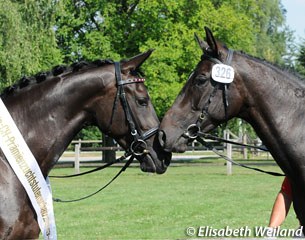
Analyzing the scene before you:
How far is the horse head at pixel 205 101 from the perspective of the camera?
539cm

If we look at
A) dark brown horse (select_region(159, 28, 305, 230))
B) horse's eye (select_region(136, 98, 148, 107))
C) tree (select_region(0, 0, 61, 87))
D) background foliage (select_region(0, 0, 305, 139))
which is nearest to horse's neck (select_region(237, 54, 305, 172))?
dark brown horse (select_region(159, 28, 305, 230))

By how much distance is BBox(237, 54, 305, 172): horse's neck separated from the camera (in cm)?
529

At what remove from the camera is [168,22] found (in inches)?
1330

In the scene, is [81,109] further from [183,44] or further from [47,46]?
[183,44]

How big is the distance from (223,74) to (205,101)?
1.04 ft

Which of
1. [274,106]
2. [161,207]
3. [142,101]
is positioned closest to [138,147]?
[142,101]

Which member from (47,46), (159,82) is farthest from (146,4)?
(47,46)

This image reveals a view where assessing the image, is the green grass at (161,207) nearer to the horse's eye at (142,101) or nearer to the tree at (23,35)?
the horse's eye at (142,101)

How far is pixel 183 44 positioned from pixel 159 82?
3010 millimetres

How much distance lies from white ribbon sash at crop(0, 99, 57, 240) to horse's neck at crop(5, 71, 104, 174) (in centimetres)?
11

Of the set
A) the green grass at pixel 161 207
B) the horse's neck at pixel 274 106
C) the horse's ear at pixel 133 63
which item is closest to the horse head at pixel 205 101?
the horse's neck at pixel 274 106

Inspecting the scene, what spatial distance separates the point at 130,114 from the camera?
18.4 feet

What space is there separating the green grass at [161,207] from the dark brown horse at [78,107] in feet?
15.8

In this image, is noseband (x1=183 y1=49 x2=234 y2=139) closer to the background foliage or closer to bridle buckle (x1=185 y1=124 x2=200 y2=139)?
bridle buckle (x1=185 y1=124 x2=200 y2=139)
